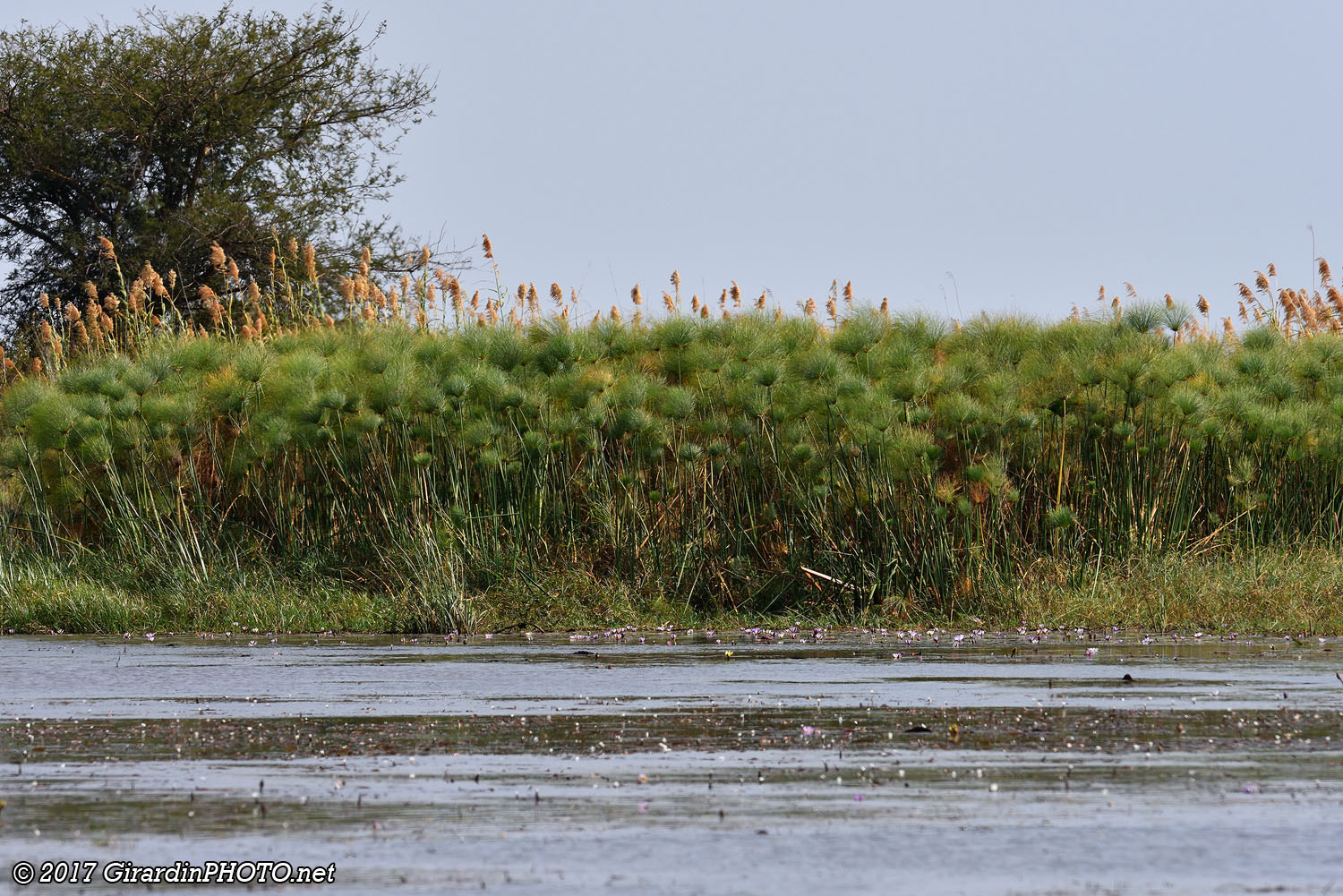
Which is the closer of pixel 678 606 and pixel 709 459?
pixel 678 606

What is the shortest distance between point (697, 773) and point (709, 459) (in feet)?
26.3

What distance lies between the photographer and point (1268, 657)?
8.94 metres

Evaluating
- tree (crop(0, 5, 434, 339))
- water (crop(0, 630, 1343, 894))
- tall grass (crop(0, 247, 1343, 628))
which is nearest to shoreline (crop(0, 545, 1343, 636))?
tall grass (crop(0, 247, 1343, 628))

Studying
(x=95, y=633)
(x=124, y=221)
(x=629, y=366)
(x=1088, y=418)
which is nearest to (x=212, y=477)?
(x=95, y=633)

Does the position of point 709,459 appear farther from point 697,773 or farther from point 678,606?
point 697,773

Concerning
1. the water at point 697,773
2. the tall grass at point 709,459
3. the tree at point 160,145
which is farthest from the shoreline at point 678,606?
the tree at point 160,145

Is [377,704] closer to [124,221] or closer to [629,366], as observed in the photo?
[629,366]

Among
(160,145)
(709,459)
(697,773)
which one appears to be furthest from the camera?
(160,145)

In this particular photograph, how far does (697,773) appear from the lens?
192 inches

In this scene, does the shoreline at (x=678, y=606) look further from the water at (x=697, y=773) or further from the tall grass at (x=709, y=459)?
the water at (x=697, y=773)

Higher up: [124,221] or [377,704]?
[124,221]

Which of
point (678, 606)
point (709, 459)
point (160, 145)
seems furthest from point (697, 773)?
point (160, 145)

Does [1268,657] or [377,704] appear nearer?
[377,704]

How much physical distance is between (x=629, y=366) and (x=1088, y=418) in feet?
11.6
